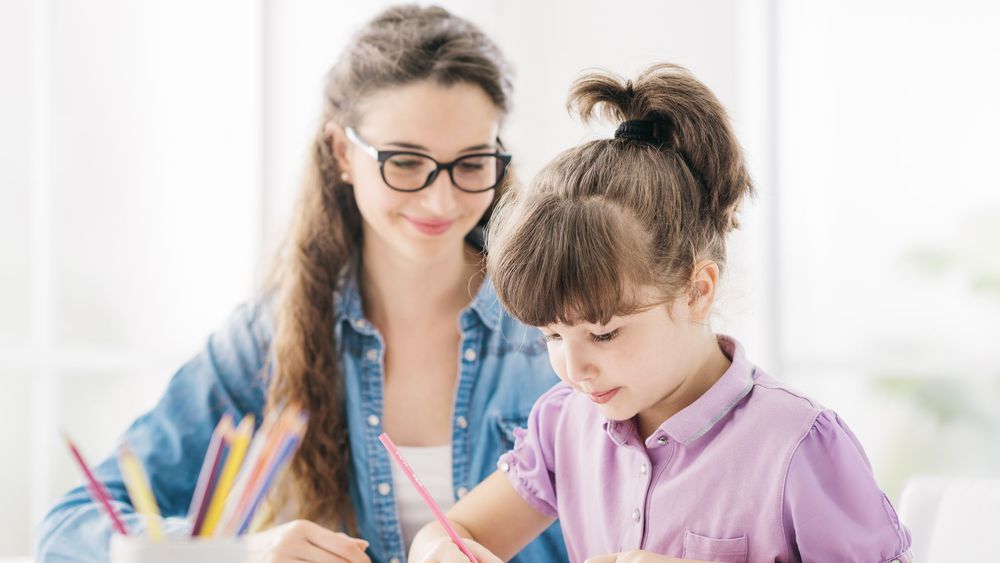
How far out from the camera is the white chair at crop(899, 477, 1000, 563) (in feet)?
3.93

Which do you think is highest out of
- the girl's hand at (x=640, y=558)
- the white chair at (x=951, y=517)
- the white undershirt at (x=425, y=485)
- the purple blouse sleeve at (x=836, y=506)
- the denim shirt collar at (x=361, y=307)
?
the denim shirt collar at (x=361, y=307)

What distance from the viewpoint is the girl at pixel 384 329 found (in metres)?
1.60

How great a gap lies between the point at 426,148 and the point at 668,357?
0.61 metres

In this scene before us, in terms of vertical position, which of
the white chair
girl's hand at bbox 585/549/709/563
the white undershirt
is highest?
girl's hand at bbox 585/549/709/563

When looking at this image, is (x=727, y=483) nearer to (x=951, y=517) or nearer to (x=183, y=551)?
(x=951, y=517)

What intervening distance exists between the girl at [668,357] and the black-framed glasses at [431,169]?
41cm

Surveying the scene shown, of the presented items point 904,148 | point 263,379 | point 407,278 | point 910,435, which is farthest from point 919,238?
point 263,379

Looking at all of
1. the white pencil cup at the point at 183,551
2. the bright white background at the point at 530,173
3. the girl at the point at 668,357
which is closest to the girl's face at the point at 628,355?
the girl at the point at 668,357

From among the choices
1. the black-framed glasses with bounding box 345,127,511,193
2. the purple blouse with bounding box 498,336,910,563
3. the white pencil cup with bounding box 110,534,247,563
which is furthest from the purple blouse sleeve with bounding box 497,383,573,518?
the white pencil cup with bounding box 110,534,247,563

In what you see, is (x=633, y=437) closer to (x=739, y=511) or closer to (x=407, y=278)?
(x=739, y=511)

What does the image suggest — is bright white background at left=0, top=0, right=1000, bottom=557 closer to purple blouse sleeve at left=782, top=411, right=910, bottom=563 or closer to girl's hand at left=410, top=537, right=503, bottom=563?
girl's hand at left=410, top=537, right=503, bottom=563

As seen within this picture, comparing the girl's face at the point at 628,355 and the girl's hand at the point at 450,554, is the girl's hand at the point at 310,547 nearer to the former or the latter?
the girl's hand at the point at 450,554

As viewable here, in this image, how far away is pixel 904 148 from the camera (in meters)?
3.17

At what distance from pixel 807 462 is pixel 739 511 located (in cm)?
8
